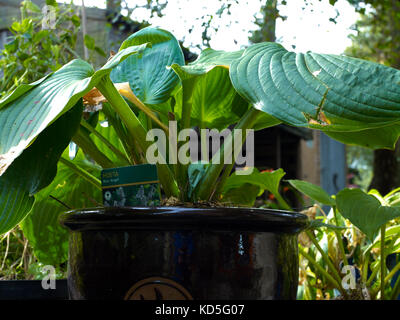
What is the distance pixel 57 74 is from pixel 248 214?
366 mm

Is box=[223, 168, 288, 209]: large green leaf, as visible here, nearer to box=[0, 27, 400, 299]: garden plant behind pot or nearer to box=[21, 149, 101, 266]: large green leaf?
box=[0, 27, 400, 299]: garden plant behind pot

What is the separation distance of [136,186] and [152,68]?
0.28 m

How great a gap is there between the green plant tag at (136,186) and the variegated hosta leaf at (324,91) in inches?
8.0

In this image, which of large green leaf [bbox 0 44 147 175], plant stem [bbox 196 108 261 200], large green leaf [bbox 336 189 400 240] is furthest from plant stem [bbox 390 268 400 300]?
large green leaf [bbox 0 44 147 175]

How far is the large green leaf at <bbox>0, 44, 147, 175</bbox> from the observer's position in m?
0.56

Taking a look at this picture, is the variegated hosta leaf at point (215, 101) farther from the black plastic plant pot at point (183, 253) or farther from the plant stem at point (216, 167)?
the black plastic plant pot at point (183, 253)

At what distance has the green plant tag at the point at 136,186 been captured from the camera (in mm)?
710

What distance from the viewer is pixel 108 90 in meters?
0.72

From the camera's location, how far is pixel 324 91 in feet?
1.88

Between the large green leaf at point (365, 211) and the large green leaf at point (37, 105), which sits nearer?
the large green leaf at point (37, 105)

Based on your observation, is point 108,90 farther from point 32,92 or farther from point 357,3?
point 357,3

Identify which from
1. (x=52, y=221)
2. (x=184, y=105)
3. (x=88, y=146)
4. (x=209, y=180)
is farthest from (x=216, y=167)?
(x=52, y=221)

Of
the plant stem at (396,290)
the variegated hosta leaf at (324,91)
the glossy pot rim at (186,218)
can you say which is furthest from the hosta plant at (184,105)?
the plant stem at (396,290)

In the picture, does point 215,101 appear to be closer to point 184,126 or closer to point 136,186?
point 184,126
